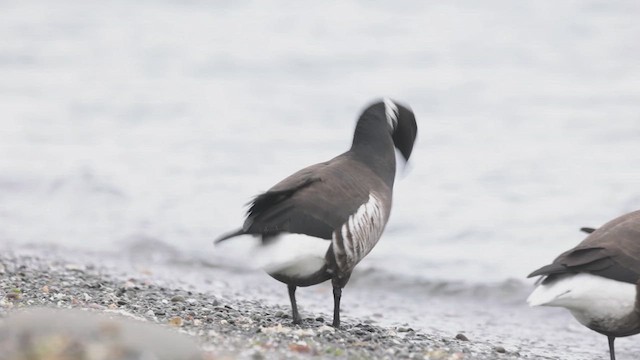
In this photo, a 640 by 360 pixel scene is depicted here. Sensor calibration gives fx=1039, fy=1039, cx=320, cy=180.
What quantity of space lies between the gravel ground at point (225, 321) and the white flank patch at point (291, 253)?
1.57 feet

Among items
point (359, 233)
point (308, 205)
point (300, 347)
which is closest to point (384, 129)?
point (359, 233)

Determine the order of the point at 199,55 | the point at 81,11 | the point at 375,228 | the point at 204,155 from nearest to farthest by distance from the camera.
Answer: the point at 375,228 < the point at 204,155 < the point at 199,55 < the point at 81,11

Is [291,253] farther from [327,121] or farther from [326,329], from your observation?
[327,121]

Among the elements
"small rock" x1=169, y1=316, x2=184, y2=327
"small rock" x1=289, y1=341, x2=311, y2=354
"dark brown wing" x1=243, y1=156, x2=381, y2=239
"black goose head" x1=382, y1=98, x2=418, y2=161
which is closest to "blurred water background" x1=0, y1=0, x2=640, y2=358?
"black goose head" x1=382, y1=98, x2=418, y2=161

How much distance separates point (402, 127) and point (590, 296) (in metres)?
2.55

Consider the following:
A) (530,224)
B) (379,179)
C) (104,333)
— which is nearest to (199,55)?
(530,224)

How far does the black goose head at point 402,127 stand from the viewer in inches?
359

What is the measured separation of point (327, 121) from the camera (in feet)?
64.9

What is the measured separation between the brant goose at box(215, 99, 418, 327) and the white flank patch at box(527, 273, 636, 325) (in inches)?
55.9

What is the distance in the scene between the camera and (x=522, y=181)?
631 inches

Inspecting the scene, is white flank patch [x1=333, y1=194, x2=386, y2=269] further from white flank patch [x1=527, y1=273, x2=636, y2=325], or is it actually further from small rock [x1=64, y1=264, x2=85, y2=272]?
small rock [x1=64, y1=264, x2=85, y2=272]

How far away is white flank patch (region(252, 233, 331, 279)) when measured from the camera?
7.55 meters

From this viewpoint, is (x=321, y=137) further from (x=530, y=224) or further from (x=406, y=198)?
(x=530, y=224)

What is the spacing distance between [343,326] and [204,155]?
9667mm
